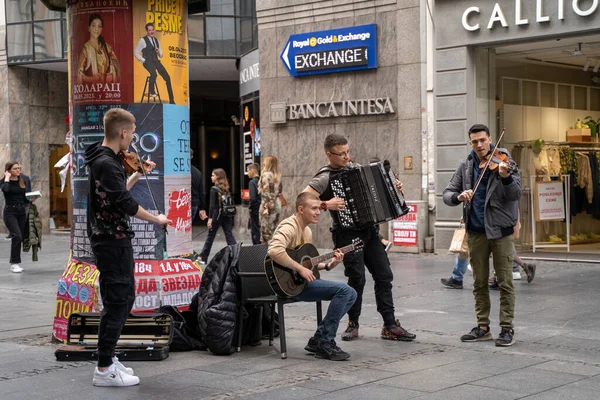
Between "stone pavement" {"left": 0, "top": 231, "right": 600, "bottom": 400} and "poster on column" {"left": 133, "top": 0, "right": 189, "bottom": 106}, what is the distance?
2.45 metres

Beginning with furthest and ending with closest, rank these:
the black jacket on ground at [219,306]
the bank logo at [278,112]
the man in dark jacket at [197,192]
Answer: the bank logo at [278,112] → the man in dark jacket at [197,192] → the black jacket on ground at [219,306]

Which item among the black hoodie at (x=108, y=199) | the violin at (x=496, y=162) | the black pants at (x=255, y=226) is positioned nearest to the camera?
the black hoodie at (x=108, y=199)

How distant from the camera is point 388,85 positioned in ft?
57.0

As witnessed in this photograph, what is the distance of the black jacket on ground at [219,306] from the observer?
758 centimetres

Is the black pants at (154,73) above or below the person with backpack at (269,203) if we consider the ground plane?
above

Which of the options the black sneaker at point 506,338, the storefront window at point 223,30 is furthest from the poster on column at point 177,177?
the storefront window at point 223,30

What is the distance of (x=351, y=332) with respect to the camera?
8.34 m

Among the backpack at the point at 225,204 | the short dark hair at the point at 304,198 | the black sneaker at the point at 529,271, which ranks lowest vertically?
the black sneaker at the point at 529,271

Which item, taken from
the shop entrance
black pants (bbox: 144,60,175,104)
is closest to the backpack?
the shop entrance

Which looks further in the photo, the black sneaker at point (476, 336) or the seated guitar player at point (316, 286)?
the black sneaker at point (476, 336)

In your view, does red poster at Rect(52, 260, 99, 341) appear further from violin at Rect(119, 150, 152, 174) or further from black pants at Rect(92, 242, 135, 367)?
violin at Rect(119, 150, 152, 174)

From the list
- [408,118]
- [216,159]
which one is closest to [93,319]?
[408,118]

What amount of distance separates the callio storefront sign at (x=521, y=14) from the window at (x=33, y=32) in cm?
1178

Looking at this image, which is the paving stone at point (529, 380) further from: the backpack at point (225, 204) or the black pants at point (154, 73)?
the backpack at point (225, 204)
